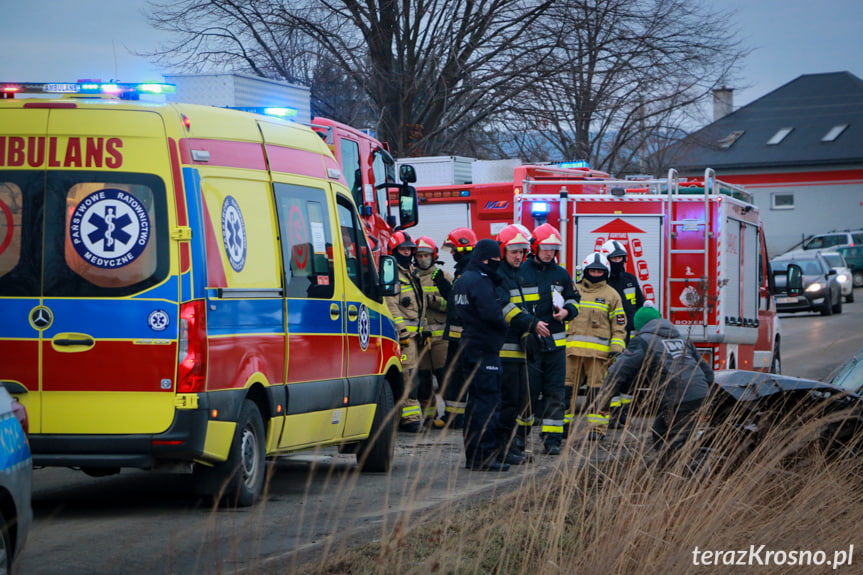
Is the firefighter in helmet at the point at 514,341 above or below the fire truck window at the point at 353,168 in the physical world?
below

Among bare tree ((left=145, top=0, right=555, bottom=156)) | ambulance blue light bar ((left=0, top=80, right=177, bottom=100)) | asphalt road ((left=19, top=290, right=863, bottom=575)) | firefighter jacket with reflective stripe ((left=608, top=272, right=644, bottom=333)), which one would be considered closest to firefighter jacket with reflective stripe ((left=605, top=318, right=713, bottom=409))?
asphalt road ((left=19, top=290, right=863, bottom=575))

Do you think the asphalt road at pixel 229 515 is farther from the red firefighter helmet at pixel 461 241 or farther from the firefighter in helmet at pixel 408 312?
the red firefighter helmet at pixel 461 241

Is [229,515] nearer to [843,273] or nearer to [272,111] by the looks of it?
[272,111]

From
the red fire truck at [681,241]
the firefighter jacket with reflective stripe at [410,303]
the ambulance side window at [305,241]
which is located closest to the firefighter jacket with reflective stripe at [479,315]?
the ambulance side window at [305,241]

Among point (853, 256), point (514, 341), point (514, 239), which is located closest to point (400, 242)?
point (514, 239)

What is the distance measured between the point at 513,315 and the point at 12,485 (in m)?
5.52

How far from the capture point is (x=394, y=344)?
970cm

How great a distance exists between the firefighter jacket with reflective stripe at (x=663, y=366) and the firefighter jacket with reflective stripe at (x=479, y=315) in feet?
4.12

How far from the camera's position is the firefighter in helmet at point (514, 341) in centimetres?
995

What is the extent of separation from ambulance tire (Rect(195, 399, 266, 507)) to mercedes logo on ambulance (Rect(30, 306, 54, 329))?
1.21m

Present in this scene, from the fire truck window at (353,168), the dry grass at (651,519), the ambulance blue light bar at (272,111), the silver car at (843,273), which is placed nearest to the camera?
the dry grass at (651,519)

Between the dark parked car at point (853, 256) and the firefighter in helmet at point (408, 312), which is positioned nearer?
the firefighter in helmet at point (408, 312)

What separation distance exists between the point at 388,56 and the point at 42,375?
767 inches

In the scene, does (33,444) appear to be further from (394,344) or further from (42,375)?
(394,344)
